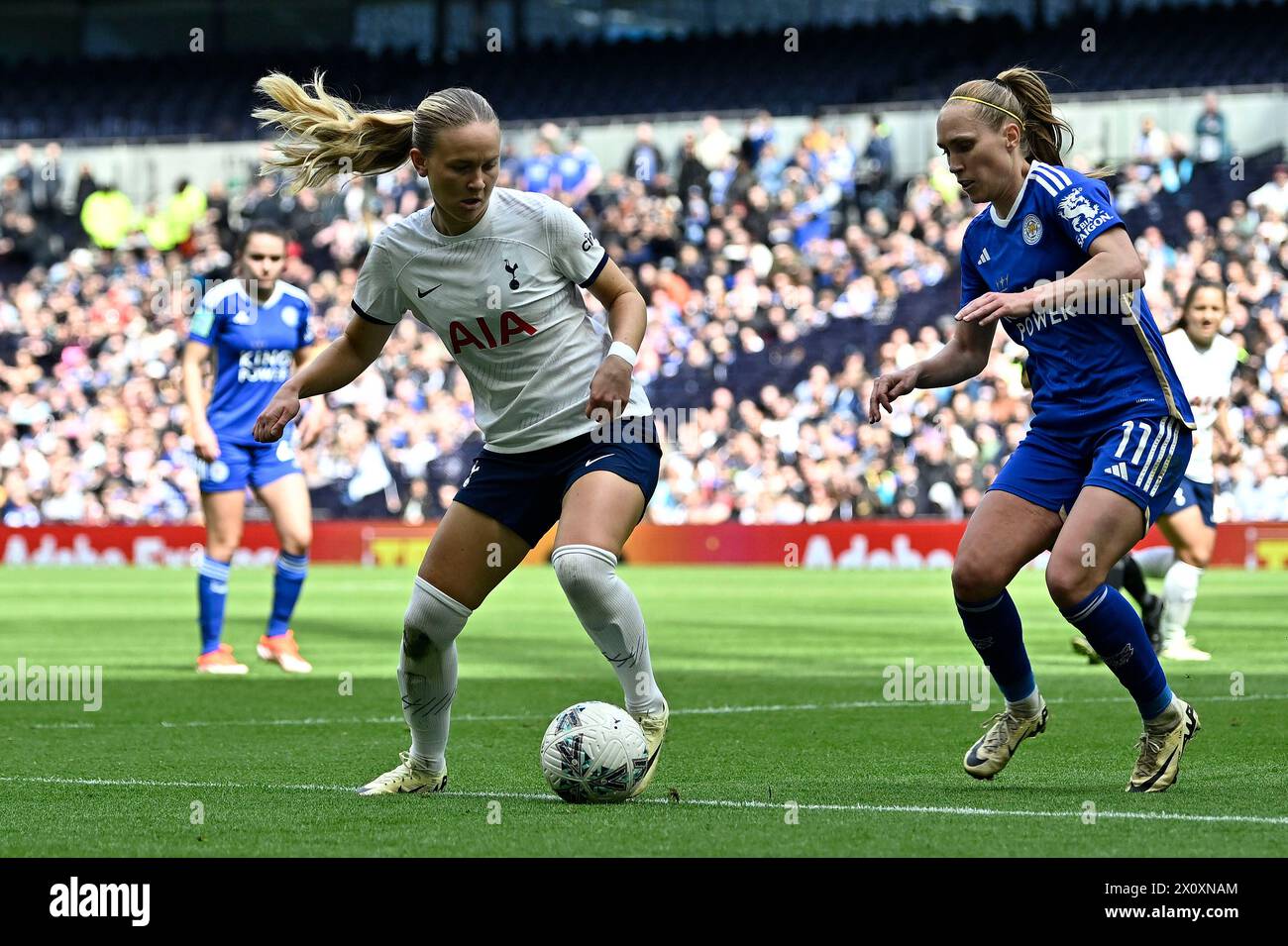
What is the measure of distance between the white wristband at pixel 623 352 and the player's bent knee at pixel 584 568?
59 centimetres

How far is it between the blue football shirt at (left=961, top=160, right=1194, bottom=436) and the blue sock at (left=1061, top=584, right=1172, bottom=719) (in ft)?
1.83

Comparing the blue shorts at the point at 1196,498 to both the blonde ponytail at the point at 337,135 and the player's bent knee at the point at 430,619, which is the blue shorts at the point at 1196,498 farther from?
the blonde ponytail at the point at 337,135

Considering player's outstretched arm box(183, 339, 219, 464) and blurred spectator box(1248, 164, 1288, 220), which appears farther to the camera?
blurred spectator box(1248, 164, 1288, 220)

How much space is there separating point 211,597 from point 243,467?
803 millimetres

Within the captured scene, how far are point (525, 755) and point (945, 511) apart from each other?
16810 mm

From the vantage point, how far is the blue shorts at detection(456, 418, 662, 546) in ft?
21.4

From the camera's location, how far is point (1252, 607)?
17.0 meters

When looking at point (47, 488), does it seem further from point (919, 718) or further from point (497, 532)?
point (497, 532)

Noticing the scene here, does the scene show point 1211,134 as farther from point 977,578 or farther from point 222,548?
point 977,578

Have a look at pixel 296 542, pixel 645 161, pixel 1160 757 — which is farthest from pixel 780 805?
pixel 645 161

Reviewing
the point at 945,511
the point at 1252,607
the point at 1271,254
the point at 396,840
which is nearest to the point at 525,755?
the point at 396,840

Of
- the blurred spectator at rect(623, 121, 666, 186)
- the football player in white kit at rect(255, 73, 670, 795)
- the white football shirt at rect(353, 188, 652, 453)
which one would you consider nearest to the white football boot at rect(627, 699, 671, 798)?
the football player in white kit at rect(255, 73, 670, 795)

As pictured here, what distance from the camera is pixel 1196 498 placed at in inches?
478

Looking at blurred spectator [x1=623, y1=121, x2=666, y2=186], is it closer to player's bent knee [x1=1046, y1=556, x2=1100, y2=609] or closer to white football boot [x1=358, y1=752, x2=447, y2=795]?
white football boot [x1=358, y1=752, x2=447, y2=795]
